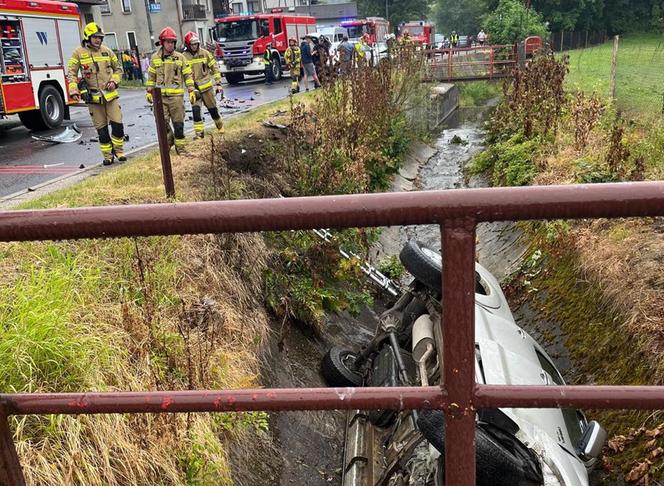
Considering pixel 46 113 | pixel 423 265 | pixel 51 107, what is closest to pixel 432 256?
pixel 423 265

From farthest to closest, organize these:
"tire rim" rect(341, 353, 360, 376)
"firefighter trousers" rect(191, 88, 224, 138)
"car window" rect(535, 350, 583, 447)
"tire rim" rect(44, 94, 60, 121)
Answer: "tire rim" rect(44, 94, 60, 121)
"firefighter trousers" rect(191, 88, 224, 138)
"tire rim" rect(341, 353, 360, 376)
"car window" rect(535, 350, 583, 447)

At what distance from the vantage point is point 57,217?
1312mm

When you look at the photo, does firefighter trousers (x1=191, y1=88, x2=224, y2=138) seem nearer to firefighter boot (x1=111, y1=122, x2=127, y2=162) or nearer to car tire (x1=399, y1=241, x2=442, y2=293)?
firefighter boot (x1=111, y1=122, x2=127, y2=162)

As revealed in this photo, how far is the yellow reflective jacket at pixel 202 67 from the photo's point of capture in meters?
9.79

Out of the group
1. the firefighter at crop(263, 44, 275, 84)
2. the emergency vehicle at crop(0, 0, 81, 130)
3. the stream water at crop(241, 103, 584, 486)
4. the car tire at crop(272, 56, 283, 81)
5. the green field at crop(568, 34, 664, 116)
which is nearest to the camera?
the stream water at crop(241, 103, 584, 486)

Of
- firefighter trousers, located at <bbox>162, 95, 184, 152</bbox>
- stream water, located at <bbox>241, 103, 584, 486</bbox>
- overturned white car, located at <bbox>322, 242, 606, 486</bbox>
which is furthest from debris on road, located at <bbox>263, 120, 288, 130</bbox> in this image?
overturned white car, located at <bbox>322, 242, 606, 486</bbox>

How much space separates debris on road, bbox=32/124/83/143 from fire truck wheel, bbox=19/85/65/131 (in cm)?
38

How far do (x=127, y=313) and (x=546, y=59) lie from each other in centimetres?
1202

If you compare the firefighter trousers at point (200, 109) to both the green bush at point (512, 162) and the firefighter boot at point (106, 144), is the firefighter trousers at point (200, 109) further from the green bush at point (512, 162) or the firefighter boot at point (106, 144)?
the green bush at point (512, 162)

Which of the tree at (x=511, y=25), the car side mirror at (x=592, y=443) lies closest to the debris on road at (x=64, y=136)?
the car side mirror at (x=592, y=443)

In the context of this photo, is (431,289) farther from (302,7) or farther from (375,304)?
(302,7)

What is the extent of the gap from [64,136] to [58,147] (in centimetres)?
142

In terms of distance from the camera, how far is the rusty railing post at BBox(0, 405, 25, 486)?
1.48m

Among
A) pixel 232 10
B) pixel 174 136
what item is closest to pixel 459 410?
pixel 174 136
